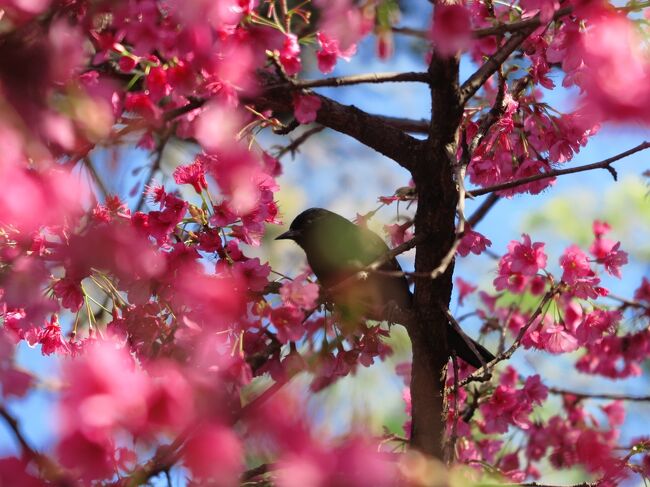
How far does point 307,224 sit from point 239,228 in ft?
3.90

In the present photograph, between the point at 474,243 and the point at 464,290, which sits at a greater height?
the point at 464,290

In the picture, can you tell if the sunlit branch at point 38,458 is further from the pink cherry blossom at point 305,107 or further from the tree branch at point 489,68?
the tree branch at point 489,68

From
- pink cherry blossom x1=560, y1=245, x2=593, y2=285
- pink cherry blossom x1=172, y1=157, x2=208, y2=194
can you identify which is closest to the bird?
pink cherry blossom x1=560, y1=245, x2=593, y2=285

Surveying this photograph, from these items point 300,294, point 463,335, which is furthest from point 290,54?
point 463,335

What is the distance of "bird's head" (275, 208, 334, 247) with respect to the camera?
3414mm

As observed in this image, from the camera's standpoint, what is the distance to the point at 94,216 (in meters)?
1.99

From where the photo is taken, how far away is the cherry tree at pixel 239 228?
1.32 meters

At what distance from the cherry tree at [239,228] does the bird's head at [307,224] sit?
54cm

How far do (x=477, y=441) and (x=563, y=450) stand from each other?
17.5 inches

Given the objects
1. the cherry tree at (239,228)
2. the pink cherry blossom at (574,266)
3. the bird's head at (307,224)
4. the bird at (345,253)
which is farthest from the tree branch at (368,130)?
the bird's head at (307,224)

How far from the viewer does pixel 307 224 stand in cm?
345

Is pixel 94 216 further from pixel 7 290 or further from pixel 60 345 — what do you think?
pixel 60 345

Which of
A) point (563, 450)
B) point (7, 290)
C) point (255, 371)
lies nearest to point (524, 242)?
point (255, 371)

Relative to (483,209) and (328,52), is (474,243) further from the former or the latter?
(483,209)
